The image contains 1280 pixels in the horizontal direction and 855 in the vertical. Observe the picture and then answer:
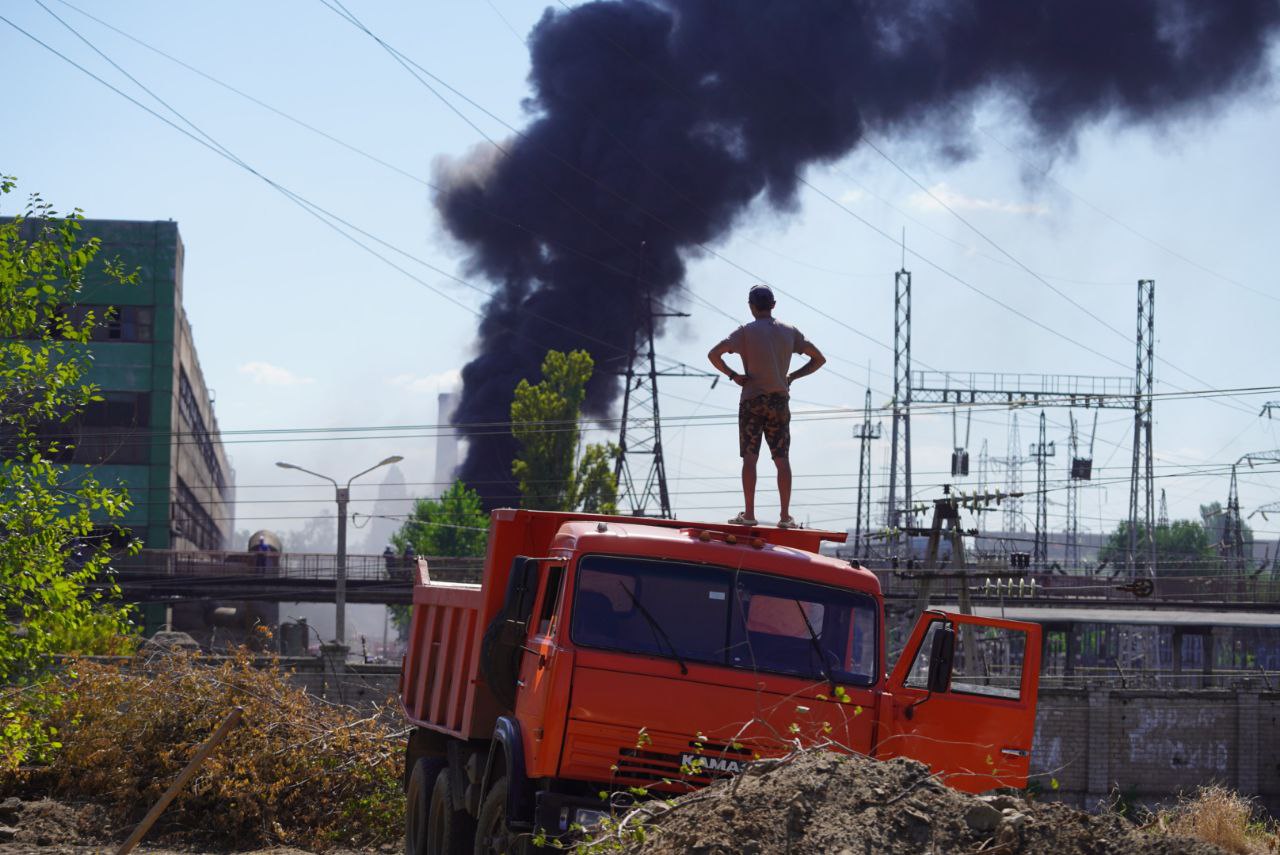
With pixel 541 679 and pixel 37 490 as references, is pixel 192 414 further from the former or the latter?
pixel 541 679

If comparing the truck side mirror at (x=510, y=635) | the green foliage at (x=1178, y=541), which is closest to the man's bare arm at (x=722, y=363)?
the truck side mirror at (x=510, y=635)

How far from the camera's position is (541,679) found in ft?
26.9

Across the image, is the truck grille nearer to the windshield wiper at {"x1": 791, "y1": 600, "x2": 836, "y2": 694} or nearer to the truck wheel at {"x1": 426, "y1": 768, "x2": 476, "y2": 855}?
the windshield wiper at {"x1": 791, "y1": 600, "x2": 836, "y2": 694}

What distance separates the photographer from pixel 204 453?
253ft

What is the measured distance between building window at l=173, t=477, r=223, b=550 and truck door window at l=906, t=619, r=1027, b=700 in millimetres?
29490

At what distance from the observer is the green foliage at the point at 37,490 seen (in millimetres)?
13078

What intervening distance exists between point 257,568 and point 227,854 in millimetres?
34303

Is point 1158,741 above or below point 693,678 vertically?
below

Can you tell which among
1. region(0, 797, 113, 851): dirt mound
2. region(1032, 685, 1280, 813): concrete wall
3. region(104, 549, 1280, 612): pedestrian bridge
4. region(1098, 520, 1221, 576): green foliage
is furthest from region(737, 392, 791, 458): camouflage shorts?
region(1098, 520, 1221, 576): green foliage

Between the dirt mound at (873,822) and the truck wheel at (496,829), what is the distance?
1617 mm

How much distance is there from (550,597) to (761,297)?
300 cm

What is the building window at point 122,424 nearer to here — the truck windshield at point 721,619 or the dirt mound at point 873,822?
the truck windshield at point 721,619

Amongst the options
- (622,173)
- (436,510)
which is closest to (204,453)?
(436,510)

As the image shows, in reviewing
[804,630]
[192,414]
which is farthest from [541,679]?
[192,414]
